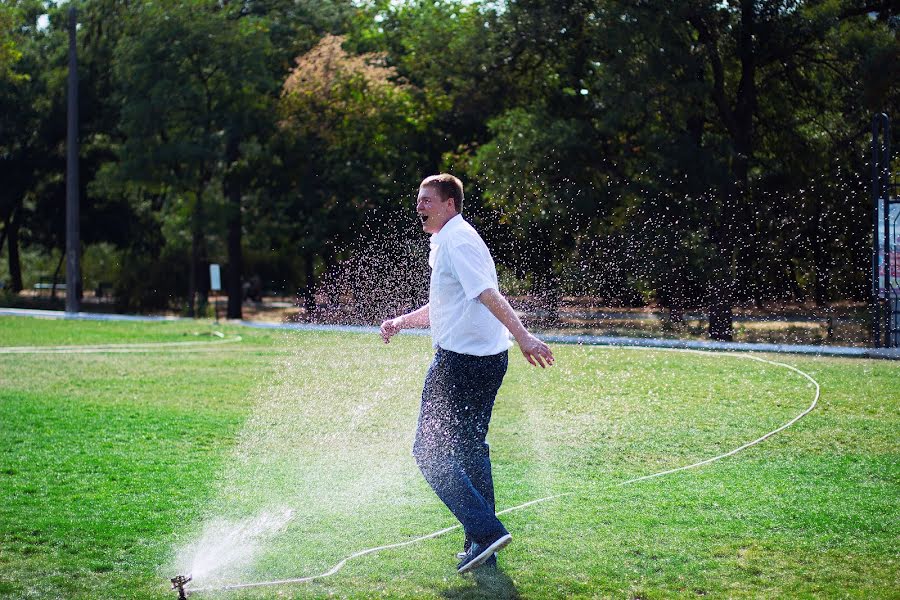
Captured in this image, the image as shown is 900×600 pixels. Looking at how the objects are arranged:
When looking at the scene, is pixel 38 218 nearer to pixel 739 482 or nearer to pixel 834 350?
pixel 834 350

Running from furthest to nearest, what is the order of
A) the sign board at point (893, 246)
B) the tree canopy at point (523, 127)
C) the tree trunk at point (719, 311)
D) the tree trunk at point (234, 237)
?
the tree trunk at point (234, 237) → the tree canopy at point (523, 127) → the tree trunk at point (719, 311) → the sign board at point (893, 246)

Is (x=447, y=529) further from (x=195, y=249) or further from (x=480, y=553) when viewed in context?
(x=195, y=249)

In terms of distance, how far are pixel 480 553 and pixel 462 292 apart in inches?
44.2

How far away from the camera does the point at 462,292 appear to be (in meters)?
4.76

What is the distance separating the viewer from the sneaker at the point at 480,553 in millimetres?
4594

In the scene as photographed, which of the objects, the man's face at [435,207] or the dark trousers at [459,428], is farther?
the man's face at [435,207]

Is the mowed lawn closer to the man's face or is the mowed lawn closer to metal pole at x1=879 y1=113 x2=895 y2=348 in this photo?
the man's face

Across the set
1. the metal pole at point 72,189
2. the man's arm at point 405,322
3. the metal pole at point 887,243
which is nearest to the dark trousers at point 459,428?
the man's arm at point 405,322

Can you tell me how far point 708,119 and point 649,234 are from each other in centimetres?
309

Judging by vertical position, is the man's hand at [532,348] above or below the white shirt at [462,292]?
below

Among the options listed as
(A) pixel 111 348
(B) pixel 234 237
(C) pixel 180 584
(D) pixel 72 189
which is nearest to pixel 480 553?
(C) pixel 180 584

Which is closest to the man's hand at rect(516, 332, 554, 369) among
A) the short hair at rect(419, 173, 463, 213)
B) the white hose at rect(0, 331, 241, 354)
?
the short hair at rect(419, 173, 463, 213)

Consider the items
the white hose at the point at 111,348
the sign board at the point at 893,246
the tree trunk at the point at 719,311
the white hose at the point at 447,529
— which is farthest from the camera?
the tree trunk at the point at 719,311

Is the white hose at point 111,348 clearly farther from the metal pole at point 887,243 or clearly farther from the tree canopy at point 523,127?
the metal pole at point 887,243
